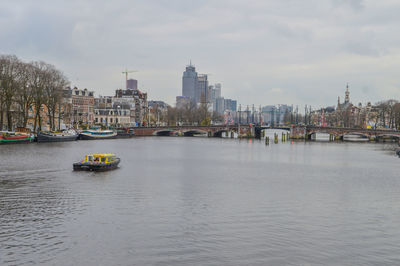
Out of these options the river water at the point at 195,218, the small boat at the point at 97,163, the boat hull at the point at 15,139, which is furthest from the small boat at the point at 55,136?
the small boat at the point at 97,163

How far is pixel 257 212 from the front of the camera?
1304 inches

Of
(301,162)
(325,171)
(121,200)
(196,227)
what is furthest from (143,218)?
(301,162)

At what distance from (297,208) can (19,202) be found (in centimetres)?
2136

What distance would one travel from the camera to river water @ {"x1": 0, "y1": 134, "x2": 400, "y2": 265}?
77.8 ft

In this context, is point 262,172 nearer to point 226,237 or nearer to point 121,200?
point 121,200

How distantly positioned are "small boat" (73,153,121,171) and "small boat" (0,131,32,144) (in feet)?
140

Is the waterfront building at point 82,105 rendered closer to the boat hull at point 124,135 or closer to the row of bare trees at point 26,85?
the boat hull at point 124,135

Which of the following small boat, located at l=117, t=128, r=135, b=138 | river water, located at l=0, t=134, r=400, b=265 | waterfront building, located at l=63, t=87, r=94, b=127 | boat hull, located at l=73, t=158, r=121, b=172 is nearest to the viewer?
river water, located at l=0, t=134, r=400, b=265

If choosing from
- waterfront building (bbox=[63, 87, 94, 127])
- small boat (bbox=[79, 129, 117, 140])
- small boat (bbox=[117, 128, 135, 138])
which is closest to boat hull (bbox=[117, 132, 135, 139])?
small boat (bbox=[117, 128, 135, 138])

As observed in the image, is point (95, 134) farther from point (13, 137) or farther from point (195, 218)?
point (195, 218)

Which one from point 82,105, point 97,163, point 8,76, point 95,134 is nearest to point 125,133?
point 95,134

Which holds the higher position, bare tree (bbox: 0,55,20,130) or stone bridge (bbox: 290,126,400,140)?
bare tree (bbox: 0,55,20,130)

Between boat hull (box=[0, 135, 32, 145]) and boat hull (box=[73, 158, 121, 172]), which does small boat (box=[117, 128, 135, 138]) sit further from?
boat hull (box=[73, 158, 121, 172])

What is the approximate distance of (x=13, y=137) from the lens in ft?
305
